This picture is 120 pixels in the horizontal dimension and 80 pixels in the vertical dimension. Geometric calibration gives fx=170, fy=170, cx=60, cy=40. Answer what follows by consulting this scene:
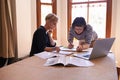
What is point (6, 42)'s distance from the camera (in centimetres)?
254

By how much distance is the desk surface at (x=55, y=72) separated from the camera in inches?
45.6

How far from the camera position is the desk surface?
1157 millimetres

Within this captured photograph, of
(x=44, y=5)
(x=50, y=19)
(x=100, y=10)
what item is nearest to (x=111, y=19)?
(x=100, y=10)

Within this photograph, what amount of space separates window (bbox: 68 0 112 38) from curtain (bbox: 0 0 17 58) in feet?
5.97

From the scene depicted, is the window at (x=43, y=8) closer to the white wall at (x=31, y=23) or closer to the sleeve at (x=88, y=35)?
the white wall at (x=31, y=23)

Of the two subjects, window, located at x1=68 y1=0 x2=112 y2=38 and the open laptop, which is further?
window, located at x1=68 y1=0 x2=112 y2=38

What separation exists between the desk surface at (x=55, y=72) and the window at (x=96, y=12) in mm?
2446

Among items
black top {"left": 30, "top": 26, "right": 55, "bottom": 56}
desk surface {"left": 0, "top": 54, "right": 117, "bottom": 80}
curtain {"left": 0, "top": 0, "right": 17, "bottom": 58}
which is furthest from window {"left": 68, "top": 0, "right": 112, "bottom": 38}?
desk surface {"left": 0, "top": 54, "right": 117, "bottom": 80}

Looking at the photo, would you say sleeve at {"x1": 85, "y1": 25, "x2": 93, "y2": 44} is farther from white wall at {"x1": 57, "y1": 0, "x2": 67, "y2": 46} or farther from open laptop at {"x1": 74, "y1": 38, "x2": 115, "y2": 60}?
white wall at {"x1": 57, "y1": 0, "x2": 67, "y2": 46}

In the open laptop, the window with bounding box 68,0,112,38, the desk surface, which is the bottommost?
the desk surface

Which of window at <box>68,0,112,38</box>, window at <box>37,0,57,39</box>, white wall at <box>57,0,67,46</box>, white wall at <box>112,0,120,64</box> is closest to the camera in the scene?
white wall at <box>112,0,120,64</box>

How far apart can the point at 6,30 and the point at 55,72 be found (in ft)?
4.99

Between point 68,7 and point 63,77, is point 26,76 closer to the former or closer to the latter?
point 63,77

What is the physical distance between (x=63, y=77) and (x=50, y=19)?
1343 mm
